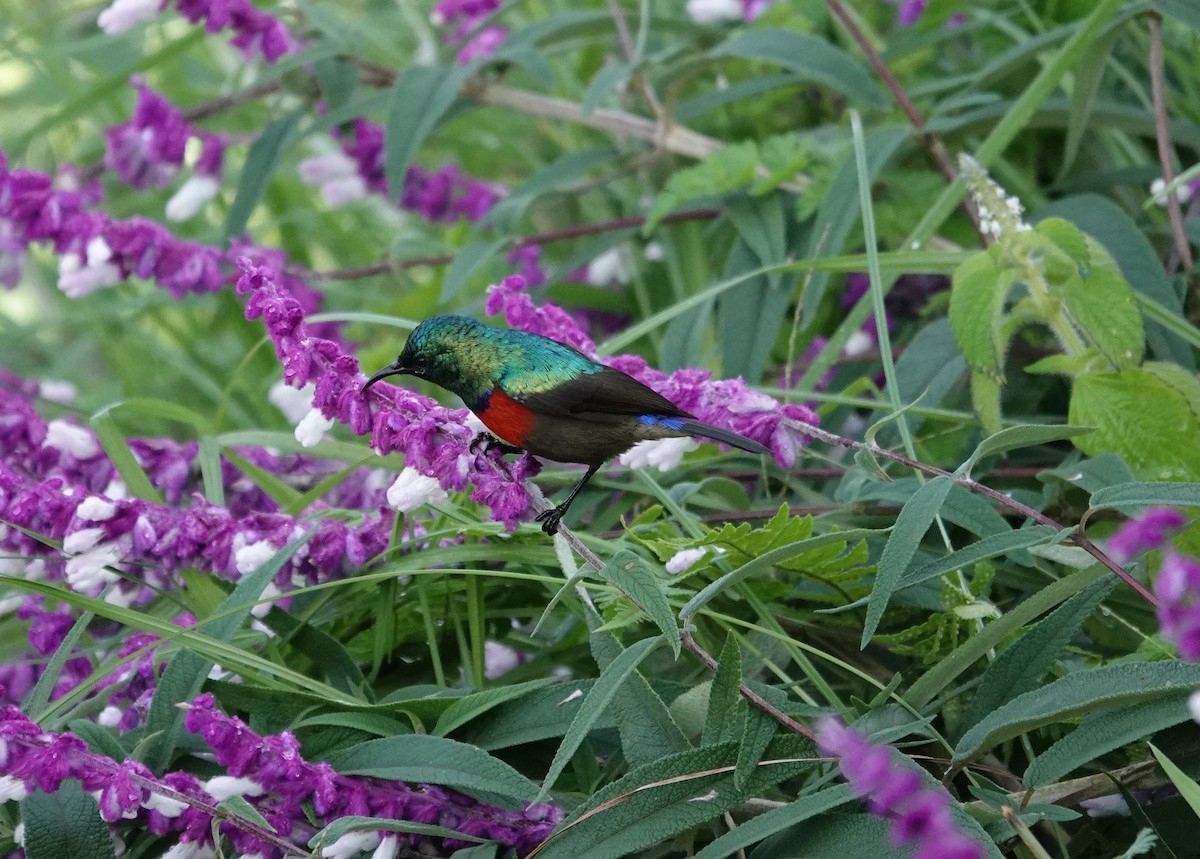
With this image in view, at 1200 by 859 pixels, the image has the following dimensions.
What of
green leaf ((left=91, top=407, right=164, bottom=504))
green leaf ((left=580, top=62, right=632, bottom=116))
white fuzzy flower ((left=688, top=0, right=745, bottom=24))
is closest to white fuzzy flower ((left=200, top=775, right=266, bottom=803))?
green leaf ((left=91, top=407, right=164, bottom=504))

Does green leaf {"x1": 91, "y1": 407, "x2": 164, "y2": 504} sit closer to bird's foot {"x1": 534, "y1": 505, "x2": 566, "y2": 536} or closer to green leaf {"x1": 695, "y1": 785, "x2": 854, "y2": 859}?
bird's foot {"x1": 534, "y1": 505, "x2": 566, "y2": 536}

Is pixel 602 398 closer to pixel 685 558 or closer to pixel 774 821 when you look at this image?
pixel 685 558

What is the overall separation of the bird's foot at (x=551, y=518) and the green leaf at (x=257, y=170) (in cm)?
128

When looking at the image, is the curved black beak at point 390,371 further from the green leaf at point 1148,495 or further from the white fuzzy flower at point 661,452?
the green leaf at point 1148,495

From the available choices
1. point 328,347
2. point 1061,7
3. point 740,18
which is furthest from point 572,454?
point 1061,7

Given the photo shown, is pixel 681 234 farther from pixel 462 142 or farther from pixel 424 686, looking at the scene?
pixel 424 686

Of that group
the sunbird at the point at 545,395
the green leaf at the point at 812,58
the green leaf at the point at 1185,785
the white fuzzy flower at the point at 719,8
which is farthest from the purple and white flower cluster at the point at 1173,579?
the white fuzzy flower at the point at 719,8

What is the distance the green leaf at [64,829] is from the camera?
4.34 feet

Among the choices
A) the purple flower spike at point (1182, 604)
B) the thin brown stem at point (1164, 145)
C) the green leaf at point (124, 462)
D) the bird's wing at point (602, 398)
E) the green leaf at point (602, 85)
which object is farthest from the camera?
the green leaf at point (602, 85)

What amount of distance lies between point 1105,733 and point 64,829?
108 cm

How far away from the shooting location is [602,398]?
1458mm

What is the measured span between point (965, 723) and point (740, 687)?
10.7 inches

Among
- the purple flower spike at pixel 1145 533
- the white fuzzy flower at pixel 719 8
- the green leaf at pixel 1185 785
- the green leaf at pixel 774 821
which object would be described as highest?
the white fuzzy flower at pixel 719 8

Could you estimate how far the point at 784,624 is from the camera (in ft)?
5.26
